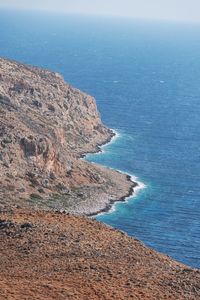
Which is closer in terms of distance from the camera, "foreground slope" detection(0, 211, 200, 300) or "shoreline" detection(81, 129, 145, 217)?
"foreground slope" detection(0, 211, 200, 300)

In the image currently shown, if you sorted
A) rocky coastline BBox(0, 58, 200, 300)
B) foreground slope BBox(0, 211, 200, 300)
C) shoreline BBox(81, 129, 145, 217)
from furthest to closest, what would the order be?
shoreline BBox(81, 129, 145, 217), rocky coastline BBox(0, 58, 200, 300), foreground slope BBox(0, 211, 200, 300)

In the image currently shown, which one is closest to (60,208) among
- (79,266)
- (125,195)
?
(125,195)

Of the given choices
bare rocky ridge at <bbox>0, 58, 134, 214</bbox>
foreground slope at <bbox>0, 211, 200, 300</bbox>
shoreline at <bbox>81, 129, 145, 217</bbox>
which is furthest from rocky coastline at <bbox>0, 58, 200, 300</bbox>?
shoreline at <bbox>81, 129, 145, 217</bbox>

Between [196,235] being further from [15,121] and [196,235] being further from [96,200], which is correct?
[15,121]

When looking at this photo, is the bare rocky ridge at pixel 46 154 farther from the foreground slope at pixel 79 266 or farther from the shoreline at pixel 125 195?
the foreground slope at pixel 79 266

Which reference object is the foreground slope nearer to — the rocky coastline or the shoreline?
the rocky coastline

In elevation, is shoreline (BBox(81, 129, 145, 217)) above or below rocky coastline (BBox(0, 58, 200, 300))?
below

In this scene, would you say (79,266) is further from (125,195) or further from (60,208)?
(125,195)

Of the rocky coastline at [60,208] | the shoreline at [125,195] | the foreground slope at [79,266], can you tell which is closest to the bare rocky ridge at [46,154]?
the rocky coastline at [60,208]
